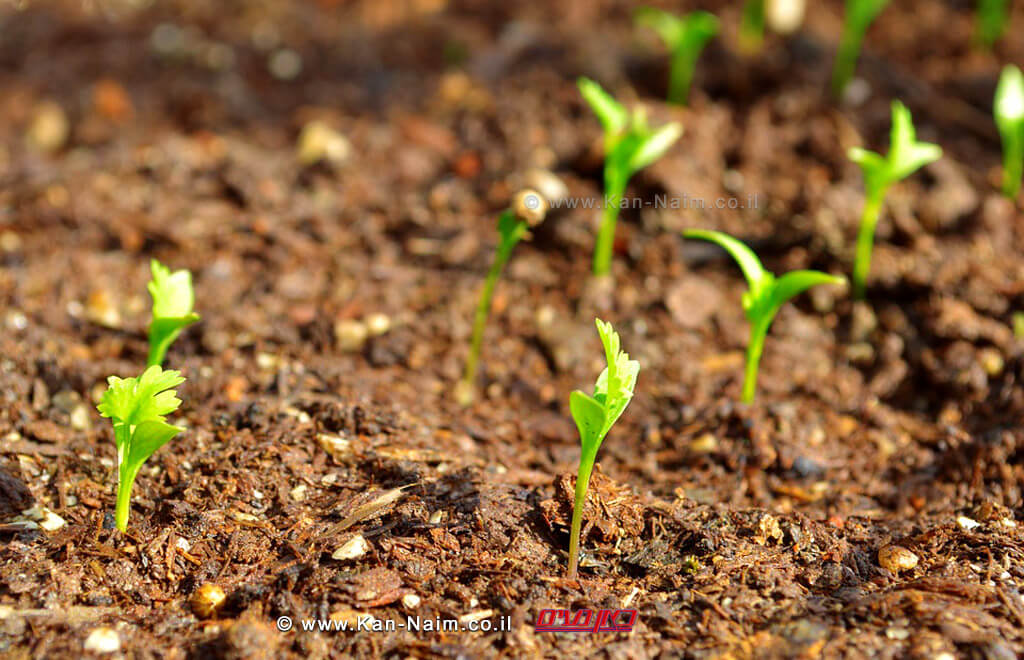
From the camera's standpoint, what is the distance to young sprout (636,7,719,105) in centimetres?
262

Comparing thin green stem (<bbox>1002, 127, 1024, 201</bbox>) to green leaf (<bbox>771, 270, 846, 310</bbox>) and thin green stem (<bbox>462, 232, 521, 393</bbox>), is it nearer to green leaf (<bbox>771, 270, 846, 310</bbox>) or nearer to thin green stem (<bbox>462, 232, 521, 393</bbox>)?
green leaf (<bbox>771, 270, 846, 310</bbox>)

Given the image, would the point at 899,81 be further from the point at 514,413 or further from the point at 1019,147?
the point at 514,413

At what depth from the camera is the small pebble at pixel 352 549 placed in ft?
4.89

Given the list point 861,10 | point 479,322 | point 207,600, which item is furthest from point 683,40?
point 207,600

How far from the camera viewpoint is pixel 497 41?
10.9ft

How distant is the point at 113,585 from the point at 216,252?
1.18m

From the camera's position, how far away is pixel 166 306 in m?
1.66

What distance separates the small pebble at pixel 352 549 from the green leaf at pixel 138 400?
1.23ft

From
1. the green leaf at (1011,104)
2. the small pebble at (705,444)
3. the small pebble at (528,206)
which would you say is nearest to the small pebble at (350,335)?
the small pebble at (528,206)

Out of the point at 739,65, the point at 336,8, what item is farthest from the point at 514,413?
the point at 336,8

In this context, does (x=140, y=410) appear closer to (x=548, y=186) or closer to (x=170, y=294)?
(x=170, y=294)

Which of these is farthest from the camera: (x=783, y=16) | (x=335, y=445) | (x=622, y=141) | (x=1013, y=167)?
(x=783, y=16)

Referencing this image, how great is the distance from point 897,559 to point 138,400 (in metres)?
1.36

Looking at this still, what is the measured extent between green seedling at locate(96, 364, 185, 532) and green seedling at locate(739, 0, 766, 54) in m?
2.46
